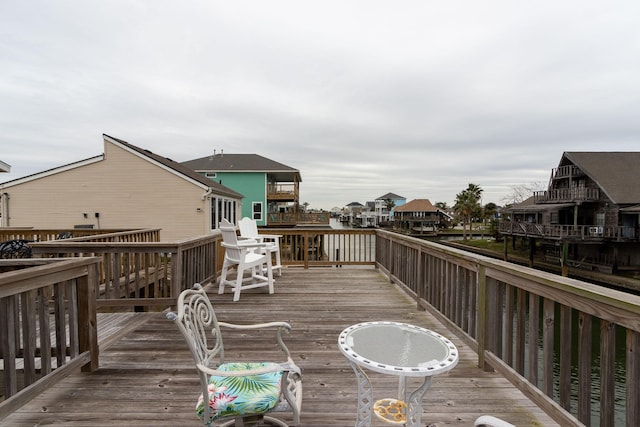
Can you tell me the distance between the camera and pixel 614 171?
1788 centimetres

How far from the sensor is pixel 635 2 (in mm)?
5316

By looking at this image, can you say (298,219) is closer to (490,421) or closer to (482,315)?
(482,315)

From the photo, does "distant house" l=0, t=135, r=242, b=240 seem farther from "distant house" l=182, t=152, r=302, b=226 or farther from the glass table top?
the glass table top

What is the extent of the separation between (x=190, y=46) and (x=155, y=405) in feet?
25.5

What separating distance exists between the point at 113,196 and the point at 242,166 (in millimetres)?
8607


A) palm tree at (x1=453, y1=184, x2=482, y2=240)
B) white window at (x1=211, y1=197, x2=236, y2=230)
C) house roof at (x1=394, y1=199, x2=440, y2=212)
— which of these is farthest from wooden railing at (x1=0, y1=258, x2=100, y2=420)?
house roof at (x1=394, y1=199, x2=440, y2=212)

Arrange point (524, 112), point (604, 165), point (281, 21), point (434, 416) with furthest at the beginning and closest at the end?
point (604, 165), point (524, 112), point (281, 21), point (434, 416)

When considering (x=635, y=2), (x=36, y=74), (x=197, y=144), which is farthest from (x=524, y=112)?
(x=197, y=144)

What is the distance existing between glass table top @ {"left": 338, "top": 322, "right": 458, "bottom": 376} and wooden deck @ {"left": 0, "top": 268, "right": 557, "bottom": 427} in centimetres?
57

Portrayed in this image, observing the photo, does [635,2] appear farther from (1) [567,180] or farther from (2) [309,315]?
(1) [567,180]

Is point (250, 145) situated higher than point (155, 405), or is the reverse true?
point (250, 145)

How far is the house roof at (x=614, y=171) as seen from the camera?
1631 centimetres

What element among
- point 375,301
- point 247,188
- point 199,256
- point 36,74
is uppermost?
point 36,74

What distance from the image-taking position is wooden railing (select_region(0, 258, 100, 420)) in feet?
5.60
